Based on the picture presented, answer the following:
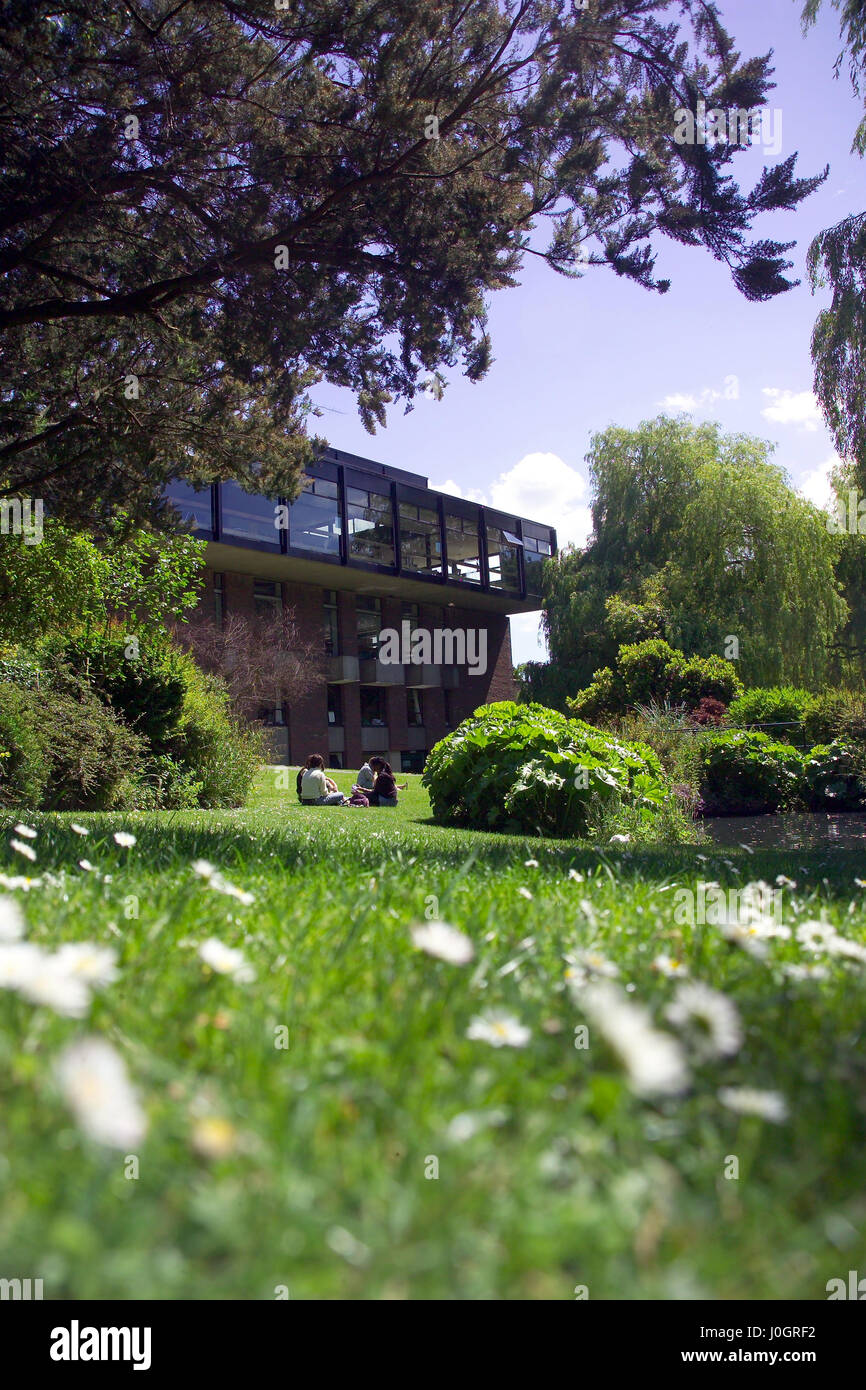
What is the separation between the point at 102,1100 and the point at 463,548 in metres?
39.5

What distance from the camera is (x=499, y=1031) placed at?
1.55 metres

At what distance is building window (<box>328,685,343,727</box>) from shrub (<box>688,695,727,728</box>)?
16785 mm

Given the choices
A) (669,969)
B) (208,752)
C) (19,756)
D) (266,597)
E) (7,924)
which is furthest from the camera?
(266,597)

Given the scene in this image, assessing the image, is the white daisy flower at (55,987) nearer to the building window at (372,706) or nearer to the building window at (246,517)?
the building window at (246,517)

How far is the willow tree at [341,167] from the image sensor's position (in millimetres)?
6848

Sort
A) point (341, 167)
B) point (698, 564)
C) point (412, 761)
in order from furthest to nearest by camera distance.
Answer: point (412, 761), point (698, 564), point (341, 167)

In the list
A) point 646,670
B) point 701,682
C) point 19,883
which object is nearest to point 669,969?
point 19,883

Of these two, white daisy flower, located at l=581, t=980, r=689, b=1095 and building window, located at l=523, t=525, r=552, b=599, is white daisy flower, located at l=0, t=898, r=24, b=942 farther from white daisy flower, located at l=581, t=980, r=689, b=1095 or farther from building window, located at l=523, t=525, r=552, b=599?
building window, located at l=523, t=525, r=552, b=599

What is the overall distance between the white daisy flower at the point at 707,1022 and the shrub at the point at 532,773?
390 inches

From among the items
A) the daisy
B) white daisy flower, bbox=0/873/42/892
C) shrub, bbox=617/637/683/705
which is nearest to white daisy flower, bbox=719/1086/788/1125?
the daisy

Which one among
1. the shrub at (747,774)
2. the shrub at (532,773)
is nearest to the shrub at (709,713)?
the shrub at (747,774)

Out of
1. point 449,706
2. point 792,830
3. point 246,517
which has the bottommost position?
point 792,830

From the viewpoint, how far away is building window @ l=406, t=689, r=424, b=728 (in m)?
40.7

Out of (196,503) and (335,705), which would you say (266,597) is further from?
(196,503)
